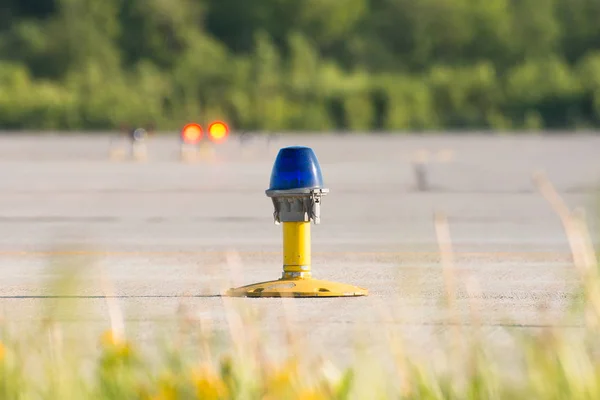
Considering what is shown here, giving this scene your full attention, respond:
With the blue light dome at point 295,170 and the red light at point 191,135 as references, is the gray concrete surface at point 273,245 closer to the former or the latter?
the blue light dome at point 295,170

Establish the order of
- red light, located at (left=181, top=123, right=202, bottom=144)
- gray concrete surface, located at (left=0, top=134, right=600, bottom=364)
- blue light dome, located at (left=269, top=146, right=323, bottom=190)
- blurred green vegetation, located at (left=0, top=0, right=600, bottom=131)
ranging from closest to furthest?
gray concrete surface, located at (left=0, top=134, right=600, bottom=364)
blue light dome, located at (left=269, top=146, right=323, bottom=190)
red light, located at (left=181, top=123, right=202, bottom=144)
blurred green vegetation, located at (left=0, top=0, right=600, bottom=131)

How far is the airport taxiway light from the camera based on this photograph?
Answer: 10.1 m

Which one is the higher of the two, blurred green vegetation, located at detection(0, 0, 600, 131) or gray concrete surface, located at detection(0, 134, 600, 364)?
blurred green vegetation, located at detection(0, 0, 600, 131)

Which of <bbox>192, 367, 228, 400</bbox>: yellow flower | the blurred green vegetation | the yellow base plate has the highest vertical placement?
the blurred green vegetation

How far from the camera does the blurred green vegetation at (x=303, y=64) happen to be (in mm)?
71688

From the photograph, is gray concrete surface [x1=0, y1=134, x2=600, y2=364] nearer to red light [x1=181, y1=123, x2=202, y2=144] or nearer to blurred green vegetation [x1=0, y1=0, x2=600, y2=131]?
red light [x1=181, y1=123, x2=202, y2=144]

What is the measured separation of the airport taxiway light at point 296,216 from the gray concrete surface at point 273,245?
0.70 ft

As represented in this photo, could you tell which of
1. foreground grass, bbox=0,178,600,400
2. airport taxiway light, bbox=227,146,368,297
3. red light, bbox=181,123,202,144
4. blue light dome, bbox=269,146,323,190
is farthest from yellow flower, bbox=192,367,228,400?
red light, bbox=181,123,202,144

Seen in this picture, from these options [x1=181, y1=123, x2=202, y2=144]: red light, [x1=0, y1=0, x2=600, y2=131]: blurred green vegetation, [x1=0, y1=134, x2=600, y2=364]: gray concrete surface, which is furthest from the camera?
[x1=0, y1=0, x2=600, y2=131]: blurred green vegetation

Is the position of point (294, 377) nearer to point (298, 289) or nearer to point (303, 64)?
point (298, 289)

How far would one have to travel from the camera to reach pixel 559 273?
12.2 meters

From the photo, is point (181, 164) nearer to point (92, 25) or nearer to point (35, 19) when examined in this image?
point (92, 25)

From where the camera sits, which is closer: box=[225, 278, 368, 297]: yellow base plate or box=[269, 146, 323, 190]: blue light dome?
box=[269, 146, 323, 190]: blue light dome

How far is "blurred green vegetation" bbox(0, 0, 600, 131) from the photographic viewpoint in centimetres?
7169
